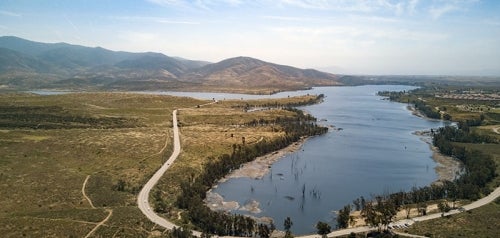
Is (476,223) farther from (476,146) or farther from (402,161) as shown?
(476,146)

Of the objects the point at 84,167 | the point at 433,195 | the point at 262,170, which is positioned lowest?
the point at 262,170

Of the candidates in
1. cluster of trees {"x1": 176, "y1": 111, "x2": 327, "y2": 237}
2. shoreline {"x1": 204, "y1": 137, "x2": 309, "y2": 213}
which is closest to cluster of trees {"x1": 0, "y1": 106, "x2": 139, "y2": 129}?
cluster of trees {"x1": 176, "y1": 111, "x2": 327, "y2": 237}

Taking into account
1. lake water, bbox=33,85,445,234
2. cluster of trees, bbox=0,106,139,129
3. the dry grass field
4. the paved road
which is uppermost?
cluster of trees, bbox=0,106,139,129

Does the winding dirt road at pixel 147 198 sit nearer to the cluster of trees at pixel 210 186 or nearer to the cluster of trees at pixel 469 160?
the cluster of trees at pixel 210 186

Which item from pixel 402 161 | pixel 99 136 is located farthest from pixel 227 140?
pixel 402 161

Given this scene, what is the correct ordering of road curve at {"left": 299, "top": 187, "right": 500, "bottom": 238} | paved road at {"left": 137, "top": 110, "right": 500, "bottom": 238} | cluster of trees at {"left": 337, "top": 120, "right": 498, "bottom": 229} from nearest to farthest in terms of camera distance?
road curve at {"left": 299, "top": 187, "right": 500, "bottom": 238}, paved road at {"left": 137, "top": 110, "right": 500, "bottom": 238}, cluster of trees at {"left": 337, "top": 120, "right": 498, "bottom": 229}

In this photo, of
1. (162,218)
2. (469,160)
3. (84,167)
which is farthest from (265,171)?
(469,160)

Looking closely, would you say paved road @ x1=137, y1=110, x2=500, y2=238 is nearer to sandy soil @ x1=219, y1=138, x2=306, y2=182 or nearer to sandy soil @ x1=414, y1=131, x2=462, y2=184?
sandy soil @ x1=414, y1=131, x2=462, y2=184

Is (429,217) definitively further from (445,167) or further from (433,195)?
(445,167)
